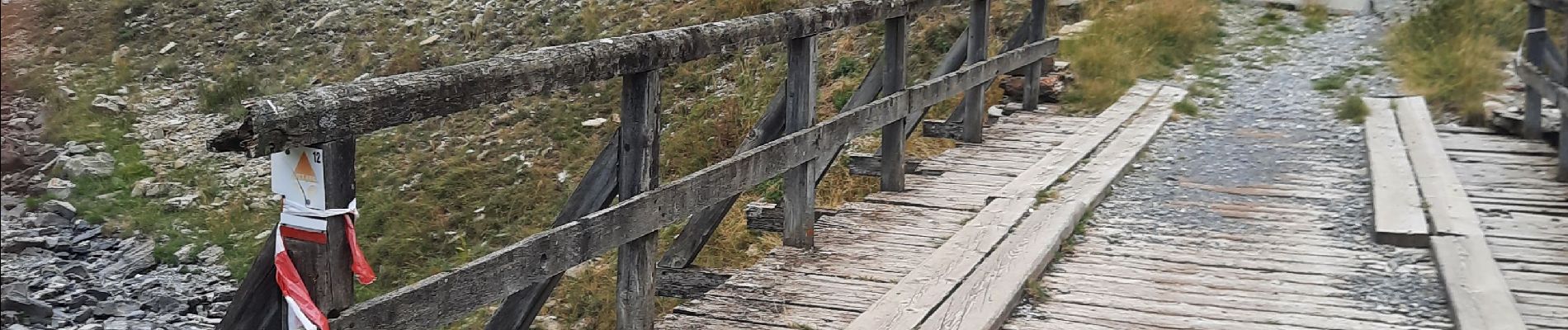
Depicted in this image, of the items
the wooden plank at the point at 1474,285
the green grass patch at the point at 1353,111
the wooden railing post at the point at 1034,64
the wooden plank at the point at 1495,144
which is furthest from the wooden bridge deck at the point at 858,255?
the wooden plank at the point at 1495,144

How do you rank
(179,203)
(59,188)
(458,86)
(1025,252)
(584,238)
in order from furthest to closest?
(59,188)
(179,203)
(1025,252)
(584,238)
(458,86)

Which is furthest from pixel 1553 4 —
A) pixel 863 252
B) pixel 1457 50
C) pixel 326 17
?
pixel 326 17

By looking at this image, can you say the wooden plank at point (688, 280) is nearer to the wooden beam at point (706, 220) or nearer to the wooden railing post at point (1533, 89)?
the wooden beam at point (706, 220)

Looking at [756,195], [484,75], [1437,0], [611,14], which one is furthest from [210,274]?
[1437,0]

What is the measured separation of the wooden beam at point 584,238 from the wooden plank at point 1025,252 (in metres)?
0.81

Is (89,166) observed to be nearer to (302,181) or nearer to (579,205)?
(579,205)

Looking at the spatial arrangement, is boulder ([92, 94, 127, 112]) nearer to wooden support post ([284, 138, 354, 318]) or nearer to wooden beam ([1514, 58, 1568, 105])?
wooden beam ([1514, 58, 1568, 105])

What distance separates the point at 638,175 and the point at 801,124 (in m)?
1.58

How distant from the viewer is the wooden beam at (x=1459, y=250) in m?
4.42

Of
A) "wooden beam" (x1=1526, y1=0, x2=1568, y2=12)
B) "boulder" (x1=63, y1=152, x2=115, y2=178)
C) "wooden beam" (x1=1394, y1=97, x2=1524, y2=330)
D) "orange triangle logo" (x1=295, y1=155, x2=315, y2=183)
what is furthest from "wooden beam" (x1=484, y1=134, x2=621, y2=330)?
"boulder" (x1=63, y1=152, x2=115, y2=178)

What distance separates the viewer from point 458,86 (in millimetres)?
2965

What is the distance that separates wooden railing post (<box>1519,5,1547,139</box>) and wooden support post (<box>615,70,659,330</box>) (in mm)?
6330

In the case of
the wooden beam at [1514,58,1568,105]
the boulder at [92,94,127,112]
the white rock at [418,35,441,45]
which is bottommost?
the boulder at [92,94,127,112]

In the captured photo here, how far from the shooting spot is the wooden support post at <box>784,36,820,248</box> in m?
5.29
